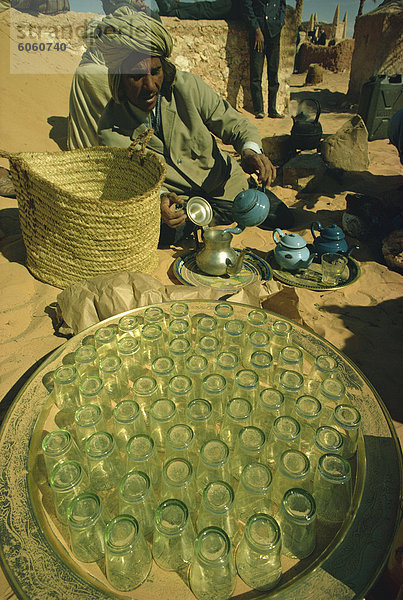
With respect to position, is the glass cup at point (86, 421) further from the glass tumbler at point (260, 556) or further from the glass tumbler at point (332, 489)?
the glass tumbler at point (332, 489)

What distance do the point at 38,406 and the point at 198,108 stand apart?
9.54 feet

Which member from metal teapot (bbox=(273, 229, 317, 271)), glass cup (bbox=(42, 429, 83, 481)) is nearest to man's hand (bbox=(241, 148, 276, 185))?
metal teapot (bbox=(273, 229, 317, 271))

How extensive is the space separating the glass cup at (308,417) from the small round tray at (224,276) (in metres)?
1.36

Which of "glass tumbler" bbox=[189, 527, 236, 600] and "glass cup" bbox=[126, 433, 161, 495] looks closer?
"glass tumbler" bbox=[189, 527, 236, 600]

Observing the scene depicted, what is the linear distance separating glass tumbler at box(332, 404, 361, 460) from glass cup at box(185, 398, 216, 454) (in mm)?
413

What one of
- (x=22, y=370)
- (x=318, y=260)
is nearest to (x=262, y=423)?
(x=22, y=370)

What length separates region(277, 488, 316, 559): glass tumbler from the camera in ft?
3.05

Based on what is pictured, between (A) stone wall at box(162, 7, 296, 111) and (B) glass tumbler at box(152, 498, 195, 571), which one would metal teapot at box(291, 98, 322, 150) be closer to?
(A) stone wall at box(162, 7, 296, 111)

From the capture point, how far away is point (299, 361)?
1.45 m

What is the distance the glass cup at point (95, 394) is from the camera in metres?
1.32

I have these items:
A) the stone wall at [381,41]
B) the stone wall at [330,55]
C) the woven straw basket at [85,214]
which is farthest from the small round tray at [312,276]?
Result: the stone wall at [330,55]

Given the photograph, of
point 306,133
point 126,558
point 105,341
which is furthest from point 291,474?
point 306,133

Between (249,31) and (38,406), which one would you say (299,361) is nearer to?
(38,406)

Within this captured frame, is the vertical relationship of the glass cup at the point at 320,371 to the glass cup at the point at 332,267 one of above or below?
above
